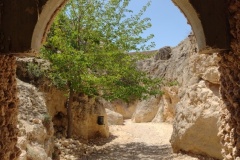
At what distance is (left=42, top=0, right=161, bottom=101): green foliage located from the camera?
8508 millimetres

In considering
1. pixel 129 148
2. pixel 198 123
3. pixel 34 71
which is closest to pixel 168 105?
pixel 129 148

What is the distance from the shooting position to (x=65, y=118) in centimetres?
972

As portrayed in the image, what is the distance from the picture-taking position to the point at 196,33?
9.37 feet

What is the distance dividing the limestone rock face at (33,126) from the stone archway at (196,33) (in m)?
1.87

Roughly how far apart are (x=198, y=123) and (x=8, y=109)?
15.4ft

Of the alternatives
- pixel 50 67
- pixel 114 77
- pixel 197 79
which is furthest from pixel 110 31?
pixel 197 79

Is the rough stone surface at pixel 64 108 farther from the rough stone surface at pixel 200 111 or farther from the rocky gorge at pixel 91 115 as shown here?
the rough stone surface at pixel 200 111

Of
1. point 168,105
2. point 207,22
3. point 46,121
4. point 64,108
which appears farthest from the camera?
point 168,105

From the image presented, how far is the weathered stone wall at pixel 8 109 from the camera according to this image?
280cm

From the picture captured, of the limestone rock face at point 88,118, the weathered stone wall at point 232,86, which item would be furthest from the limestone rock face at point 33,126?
the limestone rock face at point 88,118

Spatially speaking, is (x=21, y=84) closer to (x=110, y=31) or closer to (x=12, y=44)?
(x=110, y=31)

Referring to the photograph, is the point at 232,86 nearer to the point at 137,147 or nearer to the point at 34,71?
the point at 34,71

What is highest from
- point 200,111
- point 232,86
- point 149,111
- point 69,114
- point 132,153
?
point 232,86

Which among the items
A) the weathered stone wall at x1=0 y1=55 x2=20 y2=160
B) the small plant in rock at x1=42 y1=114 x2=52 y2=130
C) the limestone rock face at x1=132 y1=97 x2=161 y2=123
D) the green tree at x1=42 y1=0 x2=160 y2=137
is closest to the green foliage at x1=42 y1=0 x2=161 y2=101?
the green tree at x1=42 y1=0 x2=160 y2=137
